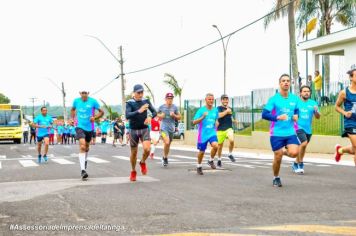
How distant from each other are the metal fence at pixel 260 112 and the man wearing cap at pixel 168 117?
26.2ft

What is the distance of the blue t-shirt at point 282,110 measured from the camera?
9977 millimetres

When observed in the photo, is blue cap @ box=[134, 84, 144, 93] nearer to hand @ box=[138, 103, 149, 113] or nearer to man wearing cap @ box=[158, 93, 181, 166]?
hand @ box=[138, 103, 149, 113]

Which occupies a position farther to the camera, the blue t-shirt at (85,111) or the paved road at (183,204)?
the blue t-shirt at (85,111)

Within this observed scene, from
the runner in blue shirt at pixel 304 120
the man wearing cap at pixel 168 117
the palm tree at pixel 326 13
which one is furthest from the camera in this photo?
the palm tree at pixel 326 13

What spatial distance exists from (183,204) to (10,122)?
3645cm

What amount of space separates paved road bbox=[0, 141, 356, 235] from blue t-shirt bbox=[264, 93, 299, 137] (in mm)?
975

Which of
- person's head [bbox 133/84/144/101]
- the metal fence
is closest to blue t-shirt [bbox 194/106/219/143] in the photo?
person's head [bbox 133/84/144/101]

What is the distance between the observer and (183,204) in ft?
25.6

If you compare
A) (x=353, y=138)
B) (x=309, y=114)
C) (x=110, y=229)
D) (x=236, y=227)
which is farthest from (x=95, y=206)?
(x=309, y=114)

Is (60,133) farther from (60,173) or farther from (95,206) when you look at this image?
(95,206)

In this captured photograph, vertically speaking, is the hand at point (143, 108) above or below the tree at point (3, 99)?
below

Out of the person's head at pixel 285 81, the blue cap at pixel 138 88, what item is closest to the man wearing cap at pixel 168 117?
the blue cap at pixel 138 88

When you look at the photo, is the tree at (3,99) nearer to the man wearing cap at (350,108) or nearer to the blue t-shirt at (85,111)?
the blue t-shirt at (85,111)

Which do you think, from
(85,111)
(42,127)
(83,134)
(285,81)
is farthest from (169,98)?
(285,81)
